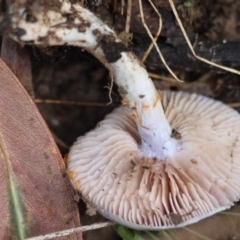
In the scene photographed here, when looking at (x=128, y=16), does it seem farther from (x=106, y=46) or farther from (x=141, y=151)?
(x=141, y=151)

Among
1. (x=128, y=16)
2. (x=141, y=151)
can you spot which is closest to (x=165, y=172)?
(x=141, y=151)

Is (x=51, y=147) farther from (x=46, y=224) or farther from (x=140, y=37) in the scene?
(x=140, y=37)

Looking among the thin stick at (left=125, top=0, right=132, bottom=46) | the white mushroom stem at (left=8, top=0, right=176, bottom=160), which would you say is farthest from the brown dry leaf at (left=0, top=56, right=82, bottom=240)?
→ the thin stick at (left=125, top=0, right=132, bottom=46)

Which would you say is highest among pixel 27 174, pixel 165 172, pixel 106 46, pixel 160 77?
pixel 106 46

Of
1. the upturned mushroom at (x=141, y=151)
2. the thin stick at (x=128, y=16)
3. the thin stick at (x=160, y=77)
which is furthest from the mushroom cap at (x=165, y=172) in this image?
the thin stick at (x=128, y=16)

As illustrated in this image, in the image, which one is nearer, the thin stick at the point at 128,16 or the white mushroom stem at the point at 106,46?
the white mushroom stem at the point at 106,46

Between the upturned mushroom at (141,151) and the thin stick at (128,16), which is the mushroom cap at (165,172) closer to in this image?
the upturned mushroom at (141,151)

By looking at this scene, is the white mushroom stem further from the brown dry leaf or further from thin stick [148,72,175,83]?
thin stick [148,72,175,83]
